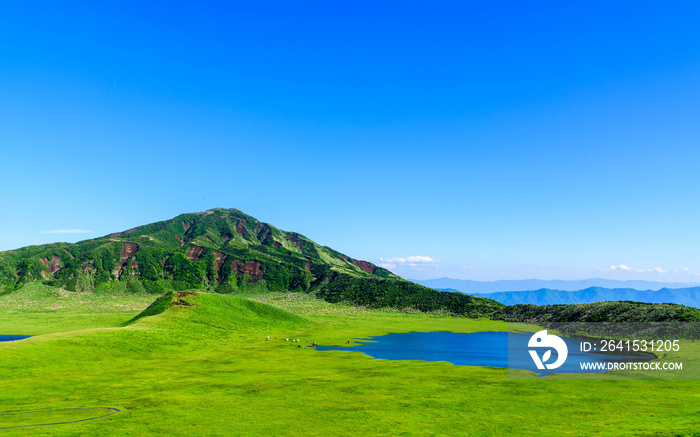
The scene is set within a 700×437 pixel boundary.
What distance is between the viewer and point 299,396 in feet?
198

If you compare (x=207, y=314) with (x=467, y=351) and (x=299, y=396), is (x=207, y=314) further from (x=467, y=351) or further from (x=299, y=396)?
(x=299, y=396)

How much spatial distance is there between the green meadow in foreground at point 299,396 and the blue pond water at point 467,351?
12957mm

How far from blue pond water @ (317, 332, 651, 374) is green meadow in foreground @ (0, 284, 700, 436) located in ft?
42.5

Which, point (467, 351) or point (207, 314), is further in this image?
point (207, 314)

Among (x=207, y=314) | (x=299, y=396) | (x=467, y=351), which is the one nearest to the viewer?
(x=299, y=396)

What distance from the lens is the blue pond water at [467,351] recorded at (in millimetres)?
99375

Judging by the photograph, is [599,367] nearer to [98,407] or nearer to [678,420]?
[678,420]

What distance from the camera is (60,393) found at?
62.7m

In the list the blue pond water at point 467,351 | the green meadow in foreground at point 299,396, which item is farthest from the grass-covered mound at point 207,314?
the blue pond water at point 467,351

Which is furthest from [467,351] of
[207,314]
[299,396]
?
[207,314]

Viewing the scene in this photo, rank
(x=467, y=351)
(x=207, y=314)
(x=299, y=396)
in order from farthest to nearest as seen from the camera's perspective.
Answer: (x=207, y=314)
(x=467, y=351)
(x=299, y=396)

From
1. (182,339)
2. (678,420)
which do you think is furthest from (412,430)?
(182,339)

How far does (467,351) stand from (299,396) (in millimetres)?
81020

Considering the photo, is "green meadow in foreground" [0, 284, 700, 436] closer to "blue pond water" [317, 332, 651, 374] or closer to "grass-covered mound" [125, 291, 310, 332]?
"blue pond water" [317, 332, 651, 374]
